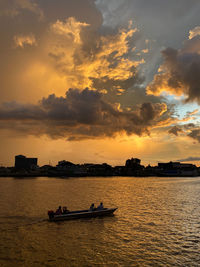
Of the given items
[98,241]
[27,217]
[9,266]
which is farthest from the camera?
[27,217]

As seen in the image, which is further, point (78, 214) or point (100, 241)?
point (78, 214)

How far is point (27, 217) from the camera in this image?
42.4 metres

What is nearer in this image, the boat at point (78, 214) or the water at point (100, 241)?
the water at point (100, 241)

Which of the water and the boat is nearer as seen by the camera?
the water

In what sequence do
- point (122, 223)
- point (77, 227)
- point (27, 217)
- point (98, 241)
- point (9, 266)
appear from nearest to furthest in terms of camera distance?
point (9, 266) < point (98, 241) < point (77, 227) < point (122, 223) < point (27, 217)

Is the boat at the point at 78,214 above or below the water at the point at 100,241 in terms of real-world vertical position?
above

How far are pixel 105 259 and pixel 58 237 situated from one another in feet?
33.0

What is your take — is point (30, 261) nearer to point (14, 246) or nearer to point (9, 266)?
point (9, 266)

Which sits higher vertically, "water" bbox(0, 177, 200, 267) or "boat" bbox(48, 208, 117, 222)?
"boat" bbox(48, 208, 117, 222)

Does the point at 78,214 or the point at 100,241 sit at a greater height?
the point at 78,214

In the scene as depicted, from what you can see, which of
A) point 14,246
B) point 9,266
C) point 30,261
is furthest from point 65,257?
point 14,246

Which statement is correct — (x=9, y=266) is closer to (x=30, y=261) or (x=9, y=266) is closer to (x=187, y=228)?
(x=30, y=261)

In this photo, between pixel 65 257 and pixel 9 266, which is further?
pixel 65 257

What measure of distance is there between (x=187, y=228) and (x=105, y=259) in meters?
19.4
